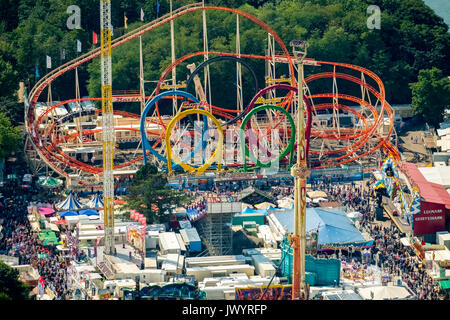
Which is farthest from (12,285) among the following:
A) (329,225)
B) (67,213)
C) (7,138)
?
(7,138)

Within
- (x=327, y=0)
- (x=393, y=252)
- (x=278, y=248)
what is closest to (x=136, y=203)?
(x=278, y=248)

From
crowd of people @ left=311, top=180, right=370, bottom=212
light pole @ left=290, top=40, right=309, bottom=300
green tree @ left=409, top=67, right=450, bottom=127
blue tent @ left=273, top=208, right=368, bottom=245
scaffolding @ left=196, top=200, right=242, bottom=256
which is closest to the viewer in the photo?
light pole @ left=290, top=40, right=309, bottom=300

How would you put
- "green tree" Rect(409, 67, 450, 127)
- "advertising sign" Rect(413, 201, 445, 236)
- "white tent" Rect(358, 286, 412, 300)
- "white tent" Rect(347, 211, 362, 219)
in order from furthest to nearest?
"green tree" Rect(409, 67, 450, 127) < "white tent" Rect(347, 211, 362, 219) < "advertising sign" Rect(413, 201, 445, 236) < "white tent" Rect(358, 286, 412, 300)

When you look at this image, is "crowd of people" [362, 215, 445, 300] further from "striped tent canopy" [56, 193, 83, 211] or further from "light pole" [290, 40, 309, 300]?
"striped tent canopy" [56, 193, 83, 211]

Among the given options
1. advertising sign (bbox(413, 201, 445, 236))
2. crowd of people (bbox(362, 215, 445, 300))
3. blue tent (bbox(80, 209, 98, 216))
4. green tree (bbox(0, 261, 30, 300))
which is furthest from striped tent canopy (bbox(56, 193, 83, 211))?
advertising sign (bbox(413, 201, 445, 236))

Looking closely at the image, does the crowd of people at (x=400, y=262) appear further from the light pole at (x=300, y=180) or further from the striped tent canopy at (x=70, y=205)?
the striped tent canopy at (x=70, y=205)

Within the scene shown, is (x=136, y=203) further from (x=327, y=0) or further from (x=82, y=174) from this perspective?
(x=327, y=0)
